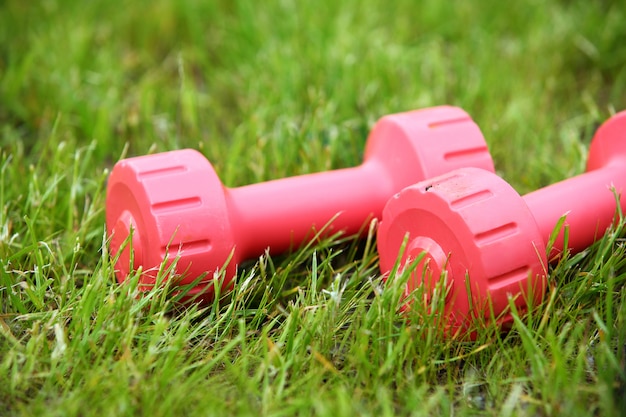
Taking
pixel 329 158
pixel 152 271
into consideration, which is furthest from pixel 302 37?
pixel 152 271

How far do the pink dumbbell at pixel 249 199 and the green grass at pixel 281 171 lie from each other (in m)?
0.07

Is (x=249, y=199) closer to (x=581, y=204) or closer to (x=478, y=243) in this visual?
(x=478, y=243)

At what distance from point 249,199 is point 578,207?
69cm

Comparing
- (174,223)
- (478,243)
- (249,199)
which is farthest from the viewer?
(249,199)

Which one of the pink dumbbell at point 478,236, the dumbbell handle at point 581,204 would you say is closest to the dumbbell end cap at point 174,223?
the pink dumbbell at point 478,236

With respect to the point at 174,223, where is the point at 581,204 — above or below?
below

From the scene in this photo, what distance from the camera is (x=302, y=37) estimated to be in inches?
105

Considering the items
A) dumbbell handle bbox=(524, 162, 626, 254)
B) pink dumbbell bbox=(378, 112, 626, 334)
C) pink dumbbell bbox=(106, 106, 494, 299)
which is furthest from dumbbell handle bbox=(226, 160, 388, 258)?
dumbbell handle bbox=(524, 162, 626, 254)

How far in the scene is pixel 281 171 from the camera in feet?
6.66

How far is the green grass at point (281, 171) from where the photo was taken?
1.33 m

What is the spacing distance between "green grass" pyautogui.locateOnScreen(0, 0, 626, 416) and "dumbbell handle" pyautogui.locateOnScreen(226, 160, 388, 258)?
0.06 meters

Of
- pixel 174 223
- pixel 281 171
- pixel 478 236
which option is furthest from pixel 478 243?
pixel 281 171

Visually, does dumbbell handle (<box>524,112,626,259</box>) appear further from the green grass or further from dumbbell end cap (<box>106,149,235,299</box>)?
dumbbell end cap (<box>106,149,235,299</box>)

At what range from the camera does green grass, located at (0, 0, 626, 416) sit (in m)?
1.33
